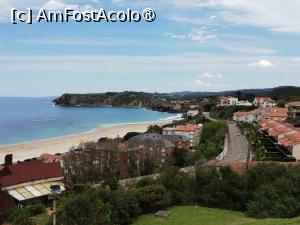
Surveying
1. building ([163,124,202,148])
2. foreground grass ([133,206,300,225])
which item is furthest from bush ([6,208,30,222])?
building ([163,124,202,148])

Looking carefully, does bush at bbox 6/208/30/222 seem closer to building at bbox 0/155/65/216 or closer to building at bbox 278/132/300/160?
building at bbox 0/155/65/216

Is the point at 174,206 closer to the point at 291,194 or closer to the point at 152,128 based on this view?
the point at 291,194

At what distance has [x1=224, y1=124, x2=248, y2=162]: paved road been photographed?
47.1 meters

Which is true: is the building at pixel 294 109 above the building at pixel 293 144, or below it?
above

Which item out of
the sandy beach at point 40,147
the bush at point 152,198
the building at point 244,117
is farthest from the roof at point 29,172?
the building at point 244,117

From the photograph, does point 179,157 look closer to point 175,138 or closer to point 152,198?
point 175,138

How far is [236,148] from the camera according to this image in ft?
181

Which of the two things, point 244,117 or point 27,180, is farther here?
point 244,117

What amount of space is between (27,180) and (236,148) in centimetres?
2940

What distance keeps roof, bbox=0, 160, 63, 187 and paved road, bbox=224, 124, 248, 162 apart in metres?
18.9

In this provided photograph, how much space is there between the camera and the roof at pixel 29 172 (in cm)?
3334

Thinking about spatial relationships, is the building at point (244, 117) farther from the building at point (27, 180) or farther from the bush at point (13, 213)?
the bush at point (13, 213)

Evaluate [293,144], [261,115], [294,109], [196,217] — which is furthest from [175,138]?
[294,109]

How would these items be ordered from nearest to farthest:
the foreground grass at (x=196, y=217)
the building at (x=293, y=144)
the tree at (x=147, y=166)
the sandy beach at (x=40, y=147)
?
1. the foreground grass at (x=196, y=217)
2. the tree at (x=147, y=166)
3. the building at (x=293, y=144)
4. the sandy beach at (x=40, y=147)
